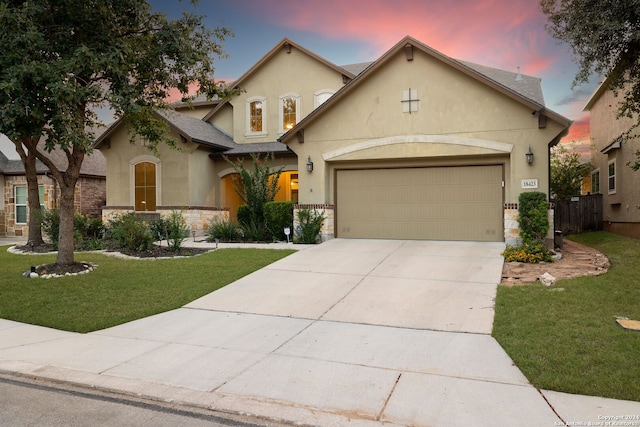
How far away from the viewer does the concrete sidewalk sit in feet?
13.4

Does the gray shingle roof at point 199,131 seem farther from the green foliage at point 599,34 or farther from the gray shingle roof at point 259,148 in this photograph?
the green foliage at point 599,34

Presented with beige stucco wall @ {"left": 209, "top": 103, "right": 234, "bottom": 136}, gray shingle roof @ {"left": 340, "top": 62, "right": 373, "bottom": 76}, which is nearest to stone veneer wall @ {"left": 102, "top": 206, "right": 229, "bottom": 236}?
beige stucco wall @ {"left": 209, "top": 103, "right": 234, "bottom": 136}

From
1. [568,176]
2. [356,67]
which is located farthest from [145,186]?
[568,176]

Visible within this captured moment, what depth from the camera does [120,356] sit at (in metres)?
5.52

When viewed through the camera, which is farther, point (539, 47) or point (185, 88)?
point (539, 47)

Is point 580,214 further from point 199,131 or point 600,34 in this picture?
point 199,131

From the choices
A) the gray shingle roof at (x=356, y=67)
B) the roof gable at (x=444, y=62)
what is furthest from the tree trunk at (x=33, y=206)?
the gray shingle roof at (x=356, y=67)

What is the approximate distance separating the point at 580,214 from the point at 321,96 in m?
12.4

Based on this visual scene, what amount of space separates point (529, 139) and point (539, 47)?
5641 mm

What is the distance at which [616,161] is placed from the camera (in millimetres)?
18484

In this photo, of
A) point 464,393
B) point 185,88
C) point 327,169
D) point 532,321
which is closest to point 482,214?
point 327,169

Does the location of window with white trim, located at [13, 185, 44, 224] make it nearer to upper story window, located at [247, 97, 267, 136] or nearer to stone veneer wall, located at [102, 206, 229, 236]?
stone veneer wall, located at [102, 206, 229, 236]

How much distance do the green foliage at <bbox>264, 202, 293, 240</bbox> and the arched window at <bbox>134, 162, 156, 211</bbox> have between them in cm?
593

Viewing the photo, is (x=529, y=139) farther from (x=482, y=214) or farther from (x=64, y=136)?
(x=64, y=136)
